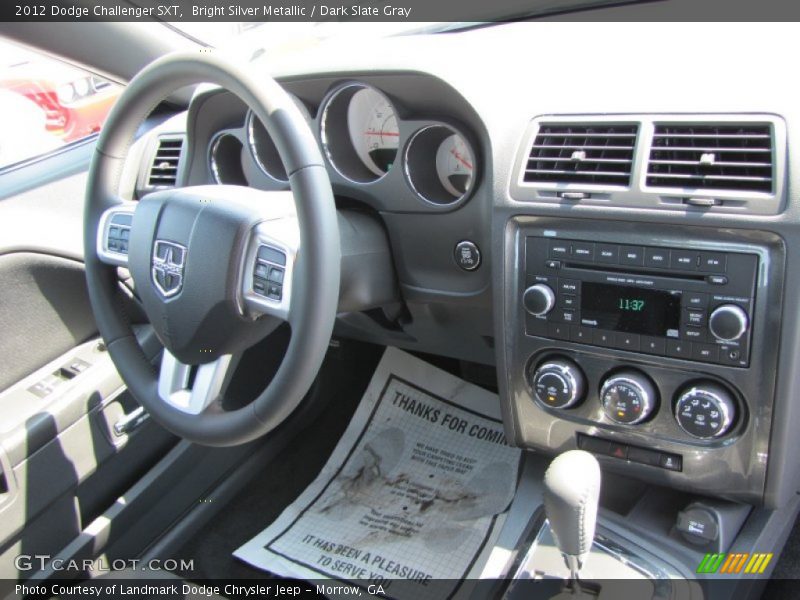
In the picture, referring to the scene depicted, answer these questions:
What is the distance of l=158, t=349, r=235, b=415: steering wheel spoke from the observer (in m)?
1.04

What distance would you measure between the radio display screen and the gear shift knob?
0.19m

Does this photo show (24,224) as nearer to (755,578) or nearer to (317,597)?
(317,597)

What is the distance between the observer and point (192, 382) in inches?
44.4

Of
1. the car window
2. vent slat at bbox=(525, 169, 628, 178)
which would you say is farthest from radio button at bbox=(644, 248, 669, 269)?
the car window

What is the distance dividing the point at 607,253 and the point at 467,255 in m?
0.29

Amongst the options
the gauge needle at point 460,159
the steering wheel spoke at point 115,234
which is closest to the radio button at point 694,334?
the gauge needle at point 460,159

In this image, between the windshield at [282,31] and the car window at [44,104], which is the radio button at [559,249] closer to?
the windshield at [282,31]

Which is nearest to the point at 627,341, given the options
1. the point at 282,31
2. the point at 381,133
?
the point at 381,133

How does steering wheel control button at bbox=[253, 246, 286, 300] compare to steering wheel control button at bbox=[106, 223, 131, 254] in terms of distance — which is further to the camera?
steering wheel control button at bbox=[106, 223, 131, 254]

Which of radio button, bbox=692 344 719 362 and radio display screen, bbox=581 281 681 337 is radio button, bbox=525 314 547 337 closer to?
radio display screen, bbox=581 281 681 337

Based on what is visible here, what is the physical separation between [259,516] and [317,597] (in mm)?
285

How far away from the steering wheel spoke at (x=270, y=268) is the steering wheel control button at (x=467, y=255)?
13.6 inches

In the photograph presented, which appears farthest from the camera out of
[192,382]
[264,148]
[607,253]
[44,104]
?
[44,104]

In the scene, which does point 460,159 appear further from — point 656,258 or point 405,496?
point 405,496
